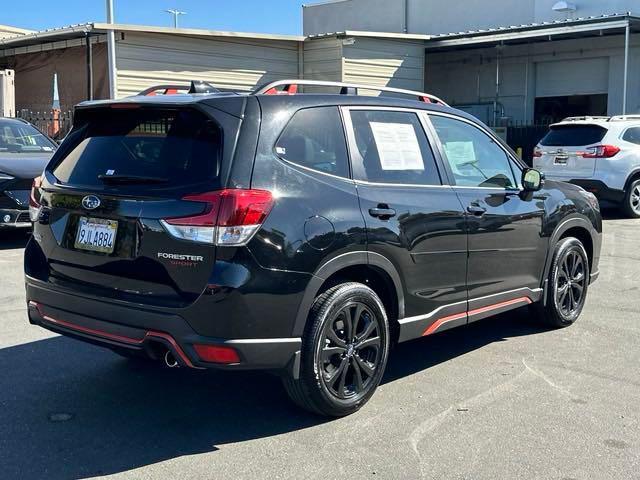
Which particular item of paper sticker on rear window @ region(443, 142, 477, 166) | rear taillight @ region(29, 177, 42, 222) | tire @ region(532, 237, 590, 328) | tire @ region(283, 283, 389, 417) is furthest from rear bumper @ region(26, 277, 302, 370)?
tire @ region(532, 237, 590, 328)

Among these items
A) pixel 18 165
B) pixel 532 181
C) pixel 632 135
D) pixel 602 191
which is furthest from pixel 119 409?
pixel 632 135

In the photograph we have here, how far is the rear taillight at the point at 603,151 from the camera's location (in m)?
13.2

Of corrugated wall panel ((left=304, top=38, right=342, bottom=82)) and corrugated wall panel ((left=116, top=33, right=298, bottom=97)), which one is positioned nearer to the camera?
corrugated wall panel ((left=116, top=33, right=298, bottom=97))

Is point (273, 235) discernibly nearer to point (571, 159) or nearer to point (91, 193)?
point (91, 193)

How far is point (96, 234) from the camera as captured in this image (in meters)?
3.99

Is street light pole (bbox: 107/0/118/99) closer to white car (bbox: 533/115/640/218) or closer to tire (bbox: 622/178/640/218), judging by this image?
white car (bbox: 533/115/640/218)

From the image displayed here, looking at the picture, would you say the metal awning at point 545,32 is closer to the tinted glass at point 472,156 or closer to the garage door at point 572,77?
the garage door at point 572,77

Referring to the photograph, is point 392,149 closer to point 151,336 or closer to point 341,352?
point 341,352

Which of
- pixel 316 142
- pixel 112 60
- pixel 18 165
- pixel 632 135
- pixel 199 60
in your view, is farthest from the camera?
pixel 199 60

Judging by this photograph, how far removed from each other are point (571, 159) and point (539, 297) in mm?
8360

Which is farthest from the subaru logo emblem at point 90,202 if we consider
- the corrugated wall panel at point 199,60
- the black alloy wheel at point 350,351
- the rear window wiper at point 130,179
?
the corrugated wall panel at point 199,60

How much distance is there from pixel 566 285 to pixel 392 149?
2381 mm

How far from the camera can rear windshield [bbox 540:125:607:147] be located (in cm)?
1335

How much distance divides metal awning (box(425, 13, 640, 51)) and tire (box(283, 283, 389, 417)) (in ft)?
53.1
